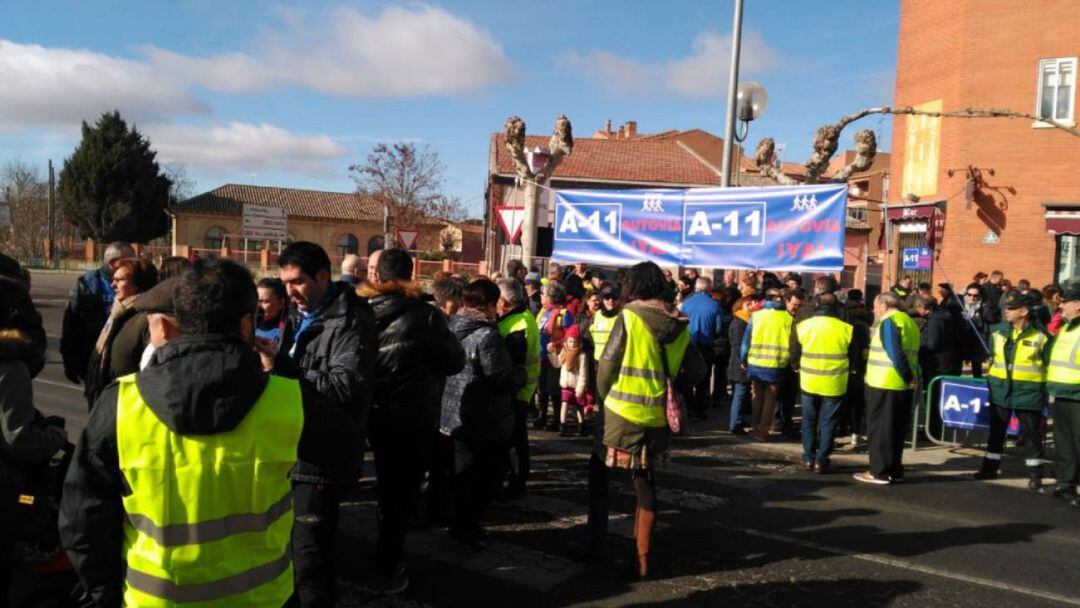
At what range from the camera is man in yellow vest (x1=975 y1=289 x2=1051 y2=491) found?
25.3 ft

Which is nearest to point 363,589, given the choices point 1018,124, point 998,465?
point 998,465

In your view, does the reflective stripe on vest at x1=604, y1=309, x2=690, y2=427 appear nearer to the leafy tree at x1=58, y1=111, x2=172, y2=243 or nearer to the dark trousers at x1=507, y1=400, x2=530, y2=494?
the dark trousers at x1=507, y1=400, x2=530, y2=494

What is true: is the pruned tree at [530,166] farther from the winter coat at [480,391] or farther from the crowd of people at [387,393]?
the winter coat at [480,391]

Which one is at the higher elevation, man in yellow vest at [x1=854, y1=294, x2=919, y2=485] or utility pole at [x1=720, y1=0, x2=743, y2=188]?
utility pole at [x1=720, y1=0, x2=743, y2=188]

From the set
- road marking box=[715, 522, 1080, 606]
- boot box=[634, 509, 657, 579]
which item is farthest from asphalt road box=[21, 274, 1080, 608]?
boot box=[634, 509, 657, 579]

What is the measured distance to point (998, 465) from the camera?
8.06 m

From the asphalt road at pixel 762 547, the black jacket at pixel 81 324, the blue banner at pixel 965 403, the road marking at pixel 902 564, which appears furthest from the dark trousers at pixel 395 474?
the blue banner at pixel 965 403

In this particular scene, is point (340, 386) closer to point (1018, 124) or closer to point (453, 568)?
point (453, 568)

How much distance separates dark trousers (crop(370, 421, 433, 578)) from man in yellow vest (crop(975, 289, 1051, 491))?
20.1 feet

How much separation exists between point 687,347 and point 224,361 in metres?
3.50

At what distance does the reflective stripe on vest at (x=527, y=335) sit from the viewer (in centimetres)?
672

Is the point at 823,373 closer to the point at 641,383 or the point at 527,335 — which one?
the point at 527,335

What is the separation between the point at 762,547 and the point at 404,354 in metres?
2.99

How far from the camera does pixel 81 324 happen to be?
6.31m
